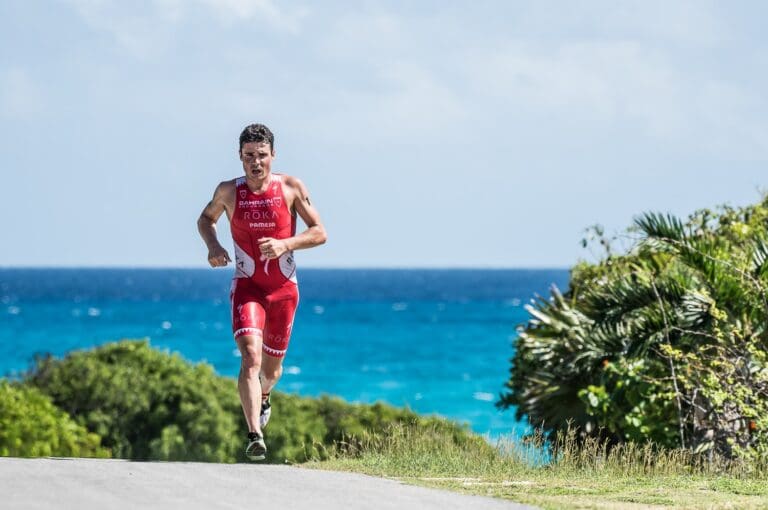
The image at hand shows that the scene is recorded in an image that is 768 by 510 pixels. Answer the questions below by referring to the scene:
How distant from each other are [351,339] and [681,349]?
244 ft

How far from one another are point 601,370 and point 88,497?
28.6 feet

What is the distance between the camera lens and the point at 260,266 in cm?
1096

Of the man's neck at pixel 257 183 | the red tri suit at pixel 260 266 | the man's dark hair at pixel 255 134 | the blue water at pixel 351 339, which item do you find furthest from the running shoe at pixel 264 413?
the blue water at pixel 351 339

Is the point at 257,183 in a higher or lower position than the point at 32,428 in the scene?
higher

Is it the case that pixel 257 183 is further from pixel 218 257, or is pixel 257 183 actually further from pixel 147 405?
pixel 147 405

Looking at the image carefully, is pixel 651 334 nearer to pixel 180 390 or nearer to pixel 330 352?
pixel 180 390

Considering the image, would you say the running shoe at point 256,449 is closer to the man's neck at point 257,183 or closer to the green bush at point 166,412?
the man's neck at point 257,183

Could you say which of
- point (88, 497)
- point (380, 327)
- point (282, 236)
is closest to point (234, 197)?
point (282, 236)

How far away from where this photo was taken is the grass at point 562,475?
9.73m

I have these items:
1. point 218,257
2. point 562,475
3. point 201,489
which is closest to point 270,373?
point 218,257

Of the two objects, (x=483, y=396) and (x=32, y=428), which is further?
(x=483, y=396)

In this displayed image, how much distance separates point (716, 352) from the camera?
14773mm

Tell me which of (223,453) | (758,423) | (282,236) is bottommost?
(223,453)

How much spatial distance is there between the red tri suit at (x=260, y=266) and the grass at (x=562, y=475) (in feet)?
5.19
